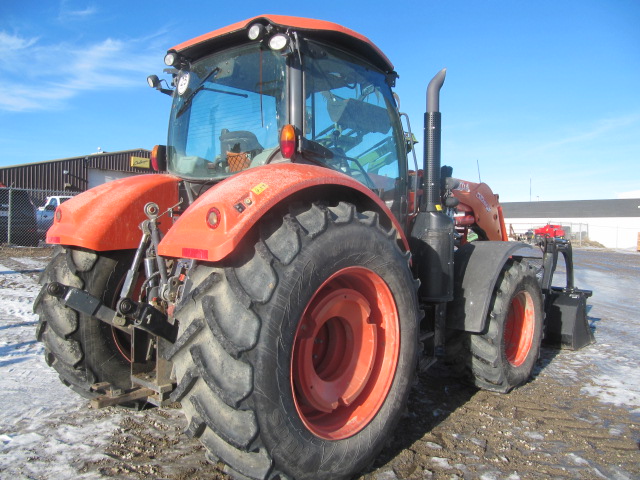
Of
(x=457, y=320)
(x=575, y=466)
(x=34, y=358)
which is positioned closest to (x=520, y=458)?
(x=575, y=466)

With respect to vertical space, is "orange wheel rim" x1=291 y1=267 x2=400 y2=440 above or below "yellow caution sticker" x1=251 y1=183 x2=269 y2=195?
below

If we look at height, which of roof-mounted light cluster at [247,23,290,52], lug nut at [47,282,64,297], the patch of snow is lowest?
the patch of snow

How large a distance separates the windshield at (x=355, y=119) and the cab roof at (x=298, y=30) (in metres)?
0.08

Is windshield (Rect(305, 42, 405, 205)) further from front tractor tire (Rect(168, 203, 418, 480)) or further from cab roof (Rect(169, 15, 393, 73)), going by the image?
front tractor tire (Rect(168, 203, 418, 480))

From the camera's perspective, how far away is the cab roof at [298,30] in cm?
284

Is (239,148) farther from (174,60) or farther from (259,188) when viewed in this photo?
(259,188)

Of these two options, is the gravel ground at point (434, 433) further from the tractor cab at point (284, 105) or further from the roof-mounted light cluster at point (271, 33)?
the roof-mounted light cluster at point (271, 33)

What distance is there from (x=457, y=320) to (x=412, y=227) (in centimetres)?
74

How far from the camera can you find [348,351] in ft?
8.82

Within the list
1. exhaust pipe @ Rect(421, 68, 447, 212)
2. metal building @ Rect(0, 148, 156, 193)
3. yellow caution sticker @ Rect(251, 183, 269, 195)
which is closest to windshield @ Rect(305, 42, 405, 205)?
exhaust pipe @ Rect(421, 68, 447, 212)

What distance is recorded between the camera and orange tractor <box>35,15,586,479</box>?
6.65 feet

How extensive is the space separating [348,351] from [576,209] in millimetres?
57766

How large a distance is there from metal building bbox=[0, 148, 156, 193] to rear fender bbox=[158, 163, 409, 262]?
24.3 m

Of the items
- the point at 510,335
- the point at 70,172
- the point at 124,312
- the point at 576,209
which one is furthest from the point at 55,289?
the point at 576,209
